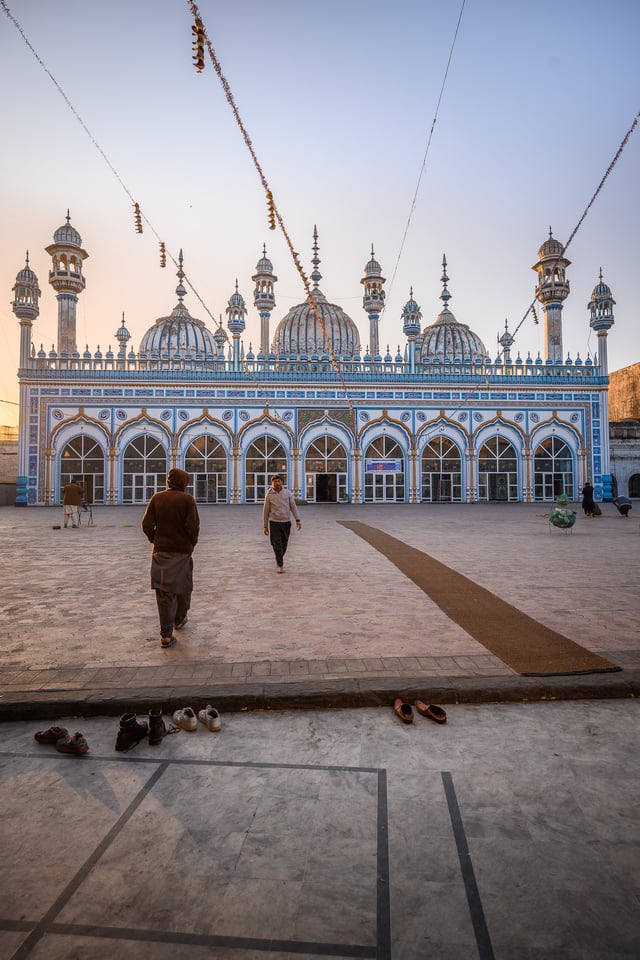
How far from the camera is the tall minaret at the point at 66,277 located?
30734 millimetres

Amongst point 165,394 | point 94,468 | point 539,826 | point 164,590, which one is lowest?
point 539,826

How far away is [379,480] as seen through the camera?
100ft

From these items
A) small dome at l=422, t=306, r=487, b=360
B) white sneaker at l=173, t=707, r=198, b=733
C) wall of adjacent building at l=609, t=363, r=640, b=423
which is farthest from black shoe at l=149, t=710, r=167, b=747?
wall of adjacent building at l=609, t=363, r=640, b=423

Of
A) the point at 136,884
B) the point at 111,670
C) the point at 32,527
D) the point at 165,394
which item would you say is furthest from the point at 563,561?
the point at 165,394

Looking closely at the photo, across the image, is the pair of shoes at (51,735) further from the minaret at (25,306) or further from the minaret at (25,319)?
the minaret at (25,306)

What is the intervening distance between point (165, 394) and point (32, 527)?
597 inches

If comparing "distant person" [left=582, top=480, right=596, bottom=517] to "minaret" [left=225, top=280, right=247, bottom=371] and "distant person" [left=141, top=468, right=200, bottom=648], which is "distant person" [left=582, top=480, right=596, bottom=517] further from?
"minaret" [left=225, top=280, right=247, bottom=371]

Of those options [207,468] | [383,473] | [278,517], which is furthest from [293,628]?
[383,473]

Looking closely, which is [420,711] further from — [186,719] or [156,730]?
[156,730]

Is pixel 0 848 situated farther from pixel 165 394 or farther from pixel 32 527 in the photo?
pixel 165 394

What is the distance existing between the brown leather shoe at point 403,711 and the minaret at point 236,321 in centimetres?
2860

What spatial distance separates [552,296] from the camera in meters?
34.4

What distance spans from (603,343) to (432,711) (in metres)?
35.7

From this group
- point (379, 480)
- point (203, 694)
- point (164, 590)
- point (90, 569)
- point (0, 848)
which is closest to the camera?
point (0, 848)
